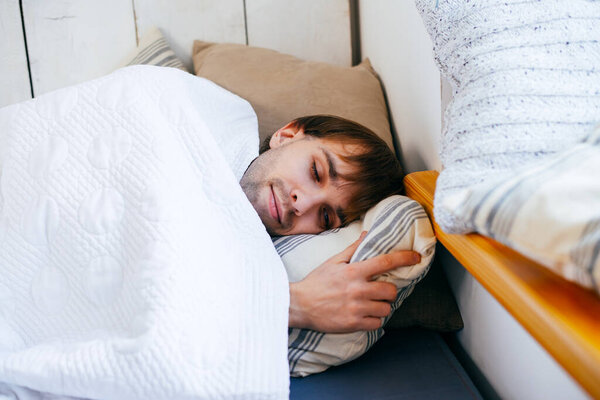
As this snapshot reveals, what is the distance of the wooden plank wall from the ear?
519 mm

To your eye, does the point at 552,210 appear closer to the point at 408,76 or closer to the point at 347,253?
the point at 347,253

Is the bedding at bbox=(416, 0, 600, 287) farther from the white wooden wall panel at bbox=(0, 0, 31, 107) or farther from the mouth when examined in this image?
the white wooden wall panel at bbox=(0, 0, 31, 107)

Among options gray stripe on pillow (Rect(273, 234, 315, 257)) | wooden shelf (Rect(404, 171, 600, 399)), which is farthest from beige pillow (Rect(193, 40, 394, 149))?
wooden shelf (Rect(404, 171, 600, 399))

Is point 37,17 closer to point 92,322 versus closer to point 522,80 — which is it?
point 92,322

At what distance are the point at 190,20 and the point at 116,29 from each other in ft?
0.69

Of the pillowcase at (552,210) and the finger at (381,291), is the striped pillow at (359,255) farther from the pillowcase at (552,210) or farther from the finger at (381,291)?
the pillowcase at (552,210)

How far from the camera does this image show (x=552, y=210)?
1.26ft

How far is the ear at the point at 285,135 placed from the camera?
1.06 metres

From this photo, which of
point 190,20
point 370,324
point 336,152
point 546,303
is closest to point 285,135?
point 336,152

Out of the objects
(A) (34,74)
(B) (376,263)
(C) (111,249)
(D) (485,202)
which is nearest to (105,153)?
(C) (111,249)

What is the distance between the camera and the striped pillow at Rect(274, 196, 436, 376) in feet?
2.37

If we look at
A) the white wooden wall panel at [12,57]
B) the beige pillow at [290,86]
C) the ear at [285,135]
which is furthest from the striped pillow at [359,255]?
the white wooden wall panel at [12,57]

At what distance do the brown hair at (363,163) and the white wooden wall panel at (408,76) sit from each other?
0.08m

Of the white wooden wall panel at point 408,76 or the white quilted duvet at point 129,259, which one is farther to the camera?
the white wooden wall panel at point 408,76
